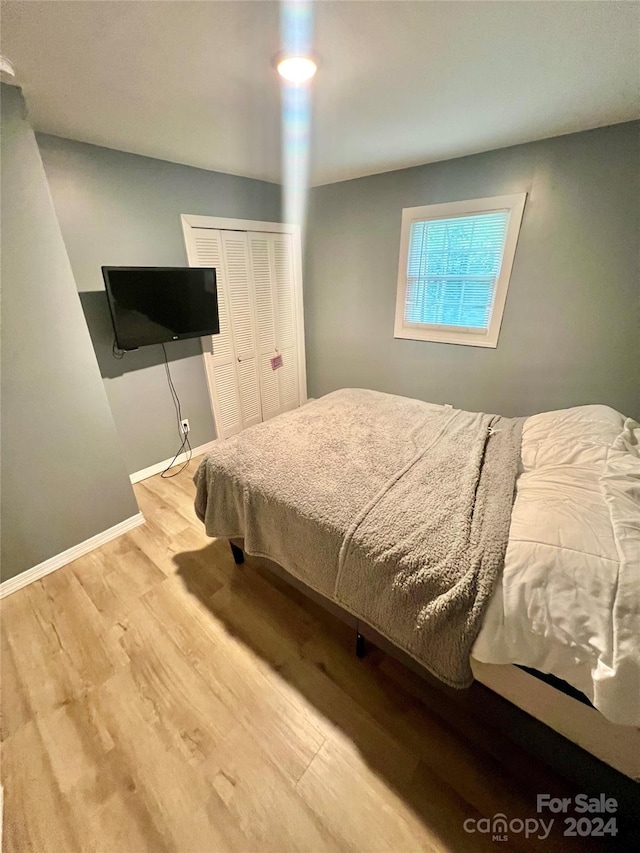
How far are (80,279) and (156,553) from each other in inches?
72.5

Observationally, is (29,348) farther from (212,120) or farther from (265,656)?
(265,656)

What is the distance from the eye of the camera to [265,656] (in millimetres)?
1453

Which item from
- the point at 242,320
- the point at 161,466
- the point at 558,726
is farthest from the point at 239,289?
the point at 558,726

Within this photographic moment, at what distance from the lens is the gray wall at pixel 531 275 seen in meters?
1.99

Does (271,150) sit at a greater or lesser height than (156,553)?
greater

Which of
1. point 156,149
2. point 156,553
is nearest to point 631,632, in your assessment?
point 156,553

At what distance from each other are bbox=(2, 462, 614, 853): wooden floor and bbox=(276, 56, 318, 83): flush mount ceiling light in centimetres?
241

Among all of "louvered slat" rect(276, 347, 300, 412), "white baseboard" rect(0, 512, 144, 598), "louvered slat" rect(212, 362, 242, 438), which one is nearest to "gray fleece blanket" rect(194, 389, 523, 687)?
"white baseboard" rect(0, 512, 144, 598)

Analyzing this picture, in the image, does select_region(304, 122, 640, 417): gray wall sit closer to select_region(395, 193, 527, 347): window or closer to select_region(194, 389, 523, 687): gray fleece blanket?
select_region(395, 193, 527, 347): window

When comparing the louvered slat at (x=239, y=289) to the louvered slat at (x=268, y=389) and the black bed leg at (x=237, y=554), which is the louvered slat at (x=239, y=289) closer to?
the louvered slat at (x=268, y=389)

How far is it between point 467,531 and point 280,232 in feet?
10.6

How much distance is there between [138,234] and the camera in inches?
91.0

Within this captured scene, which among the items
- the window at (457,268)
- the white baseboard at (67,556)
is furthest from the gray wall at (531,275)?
the white baseboard at (67,556)

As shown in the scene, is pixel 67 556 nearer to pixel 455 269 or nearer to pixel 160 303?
pixel 160 303
